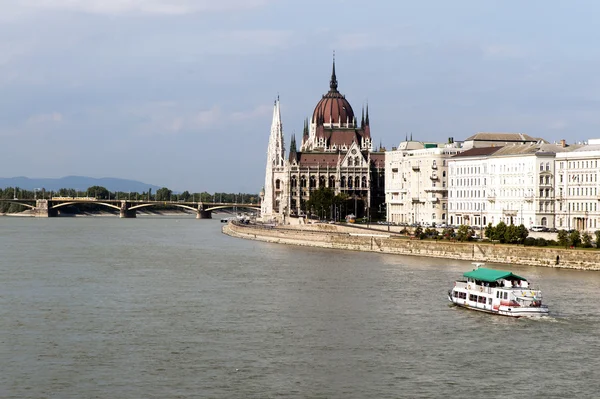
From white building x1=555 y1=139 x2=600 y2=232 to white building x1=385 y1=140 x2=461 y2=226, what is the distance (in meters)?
23.1

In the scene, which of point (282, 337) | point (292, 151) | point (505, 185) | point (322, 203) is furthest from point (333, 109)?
point (282, 337)

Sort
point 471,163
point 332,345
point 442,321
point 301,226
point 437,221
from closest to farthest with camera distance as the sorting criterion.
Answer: point 332,345 → point 442,321 → point 471,163 → point 437,221 → point 301,226

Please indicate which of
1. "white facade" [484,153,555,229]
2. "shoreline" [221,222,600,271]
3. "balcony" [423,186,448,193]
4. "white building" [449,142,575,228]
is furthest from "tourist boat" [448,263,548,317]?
"balcony" [423,186,448,193]

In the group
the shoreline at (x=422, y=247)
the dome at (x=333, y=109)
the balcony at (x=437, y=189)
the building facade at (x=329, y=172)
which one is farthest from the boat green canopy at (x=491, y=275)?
the dome at (x=333, y=109)

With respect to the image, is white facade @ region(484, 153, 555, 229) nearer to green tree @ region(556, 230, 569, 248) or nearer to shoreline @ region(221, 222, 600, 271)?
shoreline @ region(221, 222, 600, 271)

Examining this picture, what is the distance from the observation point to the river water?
1304 inches

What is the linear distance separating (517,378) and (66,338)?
16.2 m

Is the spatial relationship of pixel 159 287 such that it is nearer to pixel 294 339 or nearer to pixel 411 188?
pixel 294 339

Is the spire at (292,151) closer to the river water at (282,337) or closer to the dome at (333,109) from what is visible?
the dome at (333,109)

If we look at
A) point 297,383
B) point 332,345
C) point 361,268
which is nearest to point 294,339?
point 332,345

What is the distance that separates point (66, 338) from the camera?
132 feet

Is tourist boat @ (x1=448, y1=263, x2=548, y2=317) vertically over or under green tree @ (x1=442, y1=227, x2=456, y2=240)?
under

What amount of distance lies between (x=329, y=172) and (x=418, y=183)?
47848 mm

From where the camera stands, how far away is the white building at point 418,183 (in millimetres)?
115206
